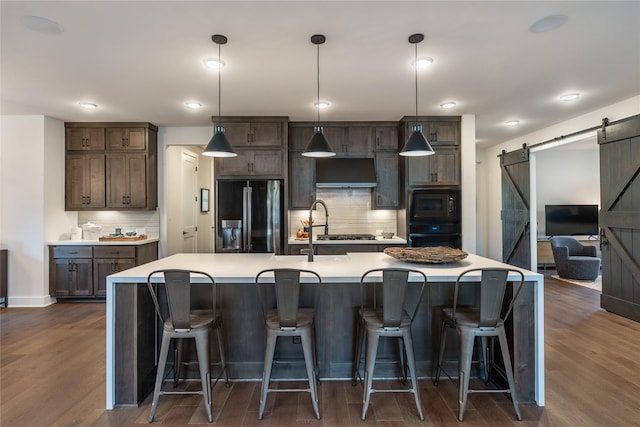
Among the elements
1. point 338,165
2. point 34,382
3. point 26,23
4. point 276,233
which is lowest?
point 34,382

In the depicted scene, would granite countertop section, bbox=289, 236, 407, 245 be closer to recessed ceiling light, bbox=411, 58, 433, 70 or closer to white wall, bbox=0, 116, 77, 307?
recessed ceiling light, bbox=411, 58, 433, 70

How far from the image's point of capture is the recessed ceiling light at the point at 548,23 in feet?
7.88

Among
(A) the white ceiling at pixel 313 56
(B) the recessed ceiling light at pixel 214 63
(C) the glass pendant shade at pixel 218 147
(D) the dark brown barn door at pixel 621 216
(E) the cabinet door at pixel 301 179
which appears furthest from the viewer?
(E) the cabinet door at pixel 301 179

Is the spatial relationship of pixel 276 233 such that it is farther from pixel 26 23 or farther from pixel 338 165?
pixel 26 23

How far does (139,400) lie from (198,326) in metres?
0.74

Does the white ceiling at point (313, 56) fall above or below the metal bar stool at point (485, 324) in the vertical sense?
above

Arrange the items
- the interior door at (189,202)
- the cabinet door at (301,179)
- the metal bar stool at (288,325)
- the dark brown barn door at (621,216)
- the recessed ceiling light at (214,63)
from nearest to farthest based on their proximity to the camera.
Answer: the metal bar stool at (288,325), the recessed ceiling light at (214,63), the dark brown barn door at (621,216), the cabinet door at (301,179), the interior door at (189,202)

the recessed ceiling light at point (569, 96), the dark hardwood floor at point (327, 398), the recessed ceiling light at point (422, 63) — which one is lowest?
the dark hardwood floor at point (327, 398)

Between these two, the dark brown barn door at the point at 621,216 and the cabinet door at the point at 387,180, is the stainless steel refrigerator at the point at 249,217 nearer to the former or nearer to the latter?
the cabinet door at the point at 387,180

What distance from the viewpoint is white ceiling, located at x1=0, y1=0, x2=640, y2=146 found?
2324mm

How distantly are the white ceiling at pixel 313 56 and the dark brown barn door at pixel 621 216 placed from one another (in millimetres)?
512

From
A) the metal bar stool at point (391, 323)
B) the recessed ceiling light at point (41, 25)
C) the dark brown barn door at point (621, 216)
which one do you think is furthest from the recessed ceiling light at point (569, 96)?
A: the recessed ceiling light at point (41, 25)

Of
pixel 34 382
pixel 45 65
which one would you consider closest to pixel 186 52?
pixel 45 65

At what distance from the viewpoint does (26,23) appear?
2426mm
